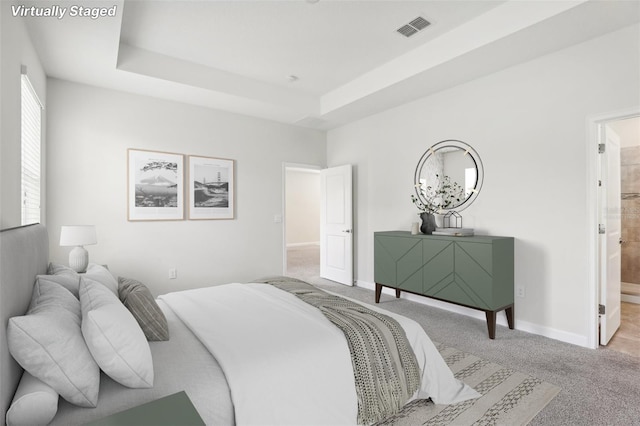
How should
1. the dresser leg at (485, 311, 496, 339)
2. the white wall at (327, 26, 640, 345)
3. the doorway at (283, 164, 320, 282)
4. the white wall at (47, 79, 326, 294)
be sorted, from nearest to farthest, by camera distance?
the white wall at (327, 26, 640, 345), the dresser leg at (485, 311, 496, 339), the white wall at (47, 79, 326, 294), the doorway at (283, 164, 320, 282)

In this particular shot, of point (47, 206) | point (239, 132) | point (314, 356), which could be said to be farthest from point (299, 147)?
point (314, 356)

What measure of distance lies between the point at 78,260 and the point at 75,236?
0.71 ft

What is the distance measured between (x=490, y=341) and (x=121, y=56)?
178 inches

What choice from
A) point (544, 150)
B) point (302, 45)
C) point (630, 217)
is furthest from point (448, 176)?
point (630, 217)

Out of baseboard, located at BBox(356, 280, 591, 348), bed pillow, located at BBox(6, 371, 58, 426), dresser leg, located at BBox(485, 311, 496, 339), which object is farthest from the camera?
dresser leg, located at BBox(485, 311, 496, 339)

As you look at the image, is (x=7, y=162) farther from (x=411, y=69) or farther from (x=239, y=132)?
(x=411, y=69)

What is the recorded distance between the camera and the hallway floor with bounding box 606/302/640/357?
2.79 meters

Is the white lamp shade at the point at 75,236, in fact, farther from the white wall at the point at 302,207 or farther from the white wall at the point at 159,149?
the white wall at the point at 302,207

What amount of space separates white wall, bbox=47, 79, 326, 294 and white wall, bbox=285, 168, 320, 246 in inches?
187

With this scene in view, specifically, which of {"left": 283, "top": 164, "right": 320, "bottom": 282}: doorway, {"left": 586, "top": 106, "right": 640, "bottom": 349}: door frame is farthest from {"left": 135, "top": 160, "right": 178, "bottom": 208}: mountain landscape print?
{"left": 283, "top": 164, "right": 320, "bottom": 282}: doorway

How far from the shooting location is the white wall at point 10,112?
1768 millimetres

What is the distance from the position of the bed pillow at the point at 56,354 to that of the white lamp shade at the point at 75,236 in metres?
1.94

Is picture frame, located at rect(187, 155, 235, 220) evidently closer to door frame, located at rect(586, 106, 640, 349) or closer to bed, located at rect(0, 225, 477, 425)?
bed, located at rect(0, 225, 477, 425)

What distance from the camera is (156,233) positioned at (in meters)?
4.11
